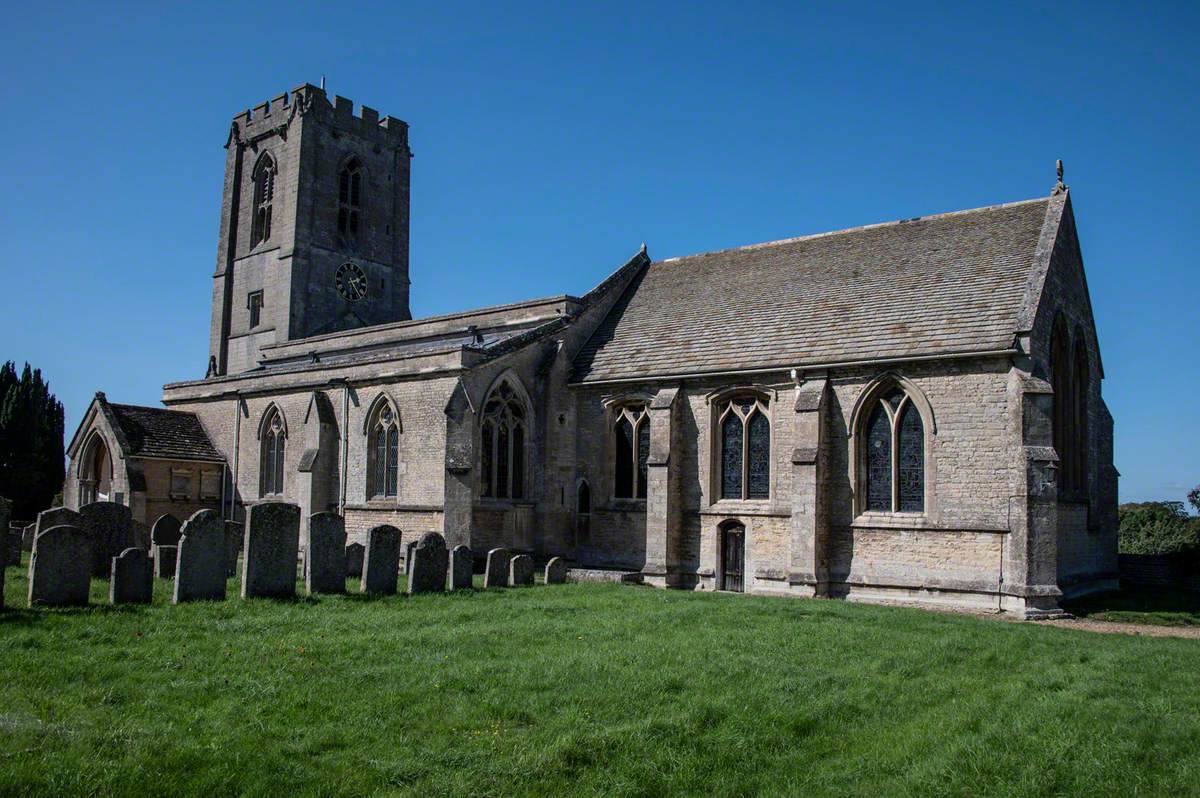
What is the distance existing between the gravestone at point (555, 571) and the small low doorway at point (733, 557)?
4115 millimetres

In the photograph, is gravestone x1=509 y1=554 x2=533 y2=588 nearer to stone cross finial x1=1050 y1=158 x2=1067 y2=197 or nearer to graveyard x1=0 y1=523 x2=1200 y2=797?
graveyard x1=0 y1=523 x2=1200 y2=797

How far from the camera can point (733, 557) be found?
24219 millimetres

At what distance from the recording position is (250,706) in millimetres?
9883

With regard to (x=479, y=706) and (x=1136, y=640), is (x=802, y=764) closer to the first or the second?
(x=479, y=706)

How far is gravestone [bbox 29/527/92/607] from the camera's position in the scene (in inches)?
565

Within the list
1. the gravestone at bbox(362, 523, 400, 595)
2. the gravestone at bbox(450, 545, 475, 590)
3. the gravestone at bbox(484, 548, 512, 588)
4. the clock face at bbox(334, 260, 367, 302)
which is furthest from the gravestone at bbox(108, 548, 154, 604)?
the clock face at bbox(334, 260, 367, 302)

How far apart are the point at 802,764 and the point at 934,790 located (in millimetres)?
1271

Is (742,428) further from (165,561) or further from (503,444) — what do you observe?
(165,561)

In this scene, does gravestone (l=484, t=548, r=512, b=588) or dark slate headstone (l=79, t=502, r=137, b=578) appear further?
gravestone (l=484, t=548, r=512, b=588)

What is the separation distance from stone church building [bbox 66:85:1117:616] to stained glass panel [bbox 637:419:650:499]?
0.16ft

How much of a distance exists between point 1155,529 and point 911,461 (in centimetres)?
2317

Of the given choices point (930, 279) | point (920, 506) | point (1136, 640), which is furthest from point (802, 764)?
point (930, 279)

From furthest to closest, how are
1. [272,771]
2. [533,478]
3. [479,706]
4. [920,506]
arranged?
[533,478], [920,506], [479,706], [272,771]

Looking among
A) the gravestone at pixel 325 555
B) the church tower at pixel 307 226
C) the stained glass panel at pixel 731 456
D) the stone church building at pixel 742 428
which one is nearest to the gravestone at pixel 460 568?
the gravestone at pixel 325 555
